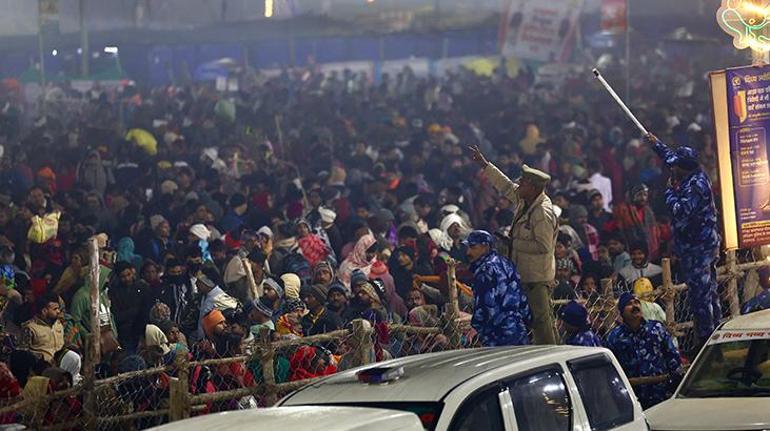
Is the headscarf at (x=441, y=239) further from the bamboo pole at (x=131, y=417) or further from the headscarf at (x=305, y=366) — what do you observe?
the bamboo pole at (x=131, y=417)

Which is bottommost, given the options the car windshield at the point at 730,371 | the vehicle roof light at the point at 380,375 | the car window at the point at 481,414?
the car windshield at the point at 730,371

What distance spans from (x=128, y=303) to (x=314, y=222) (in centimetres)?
458

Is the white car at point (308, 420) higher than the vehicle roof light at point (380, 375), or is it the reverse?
the vehicle roof light at point (380, 375)

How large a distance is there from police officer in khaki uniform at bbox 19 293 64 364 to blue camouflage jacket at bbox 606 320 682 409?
4.10 m

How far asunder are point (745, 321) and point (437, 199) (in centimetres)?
965

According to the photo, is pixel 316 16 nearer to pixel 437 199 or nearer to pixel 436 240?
pixel 437 199

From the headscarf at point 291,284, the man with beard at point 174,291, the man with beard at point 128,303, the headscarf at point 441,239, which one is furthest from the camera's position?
the headscarf at point 441,239

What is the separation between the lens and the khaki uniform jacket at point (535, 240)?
33.8ft

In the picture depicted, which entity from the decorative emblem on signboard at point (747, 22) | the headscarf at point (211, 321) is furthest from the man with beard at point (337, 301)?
the decorative emblem on signboard at point (747, 22)

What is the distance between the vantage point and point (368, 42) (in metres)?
36.9

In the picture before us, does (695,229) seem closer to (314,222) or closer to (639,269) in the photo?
(639,269)

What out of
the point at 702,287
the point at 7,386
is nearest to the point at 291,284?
the point at 702,287

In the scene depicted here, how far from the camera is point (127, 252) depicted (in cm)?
1527

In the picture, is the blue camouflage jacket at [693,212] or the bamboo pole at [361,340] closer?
the bamboo pole at [361,340]
